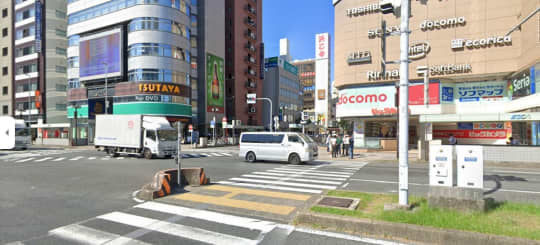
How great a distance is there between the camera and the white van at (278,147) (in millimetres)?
16094

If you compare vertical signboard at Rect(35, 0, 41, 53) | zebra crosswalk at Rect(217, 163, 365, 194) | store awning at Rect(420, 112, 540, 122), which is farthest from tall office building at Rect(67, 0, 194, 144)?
store awning at Rect(420, 112, 540, 122)

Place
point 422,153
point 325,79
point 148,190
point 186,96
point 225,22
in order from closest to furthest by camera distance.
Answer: point 148,190 → point 422,153 → point 186,96 → point 225,22 → point 325,79

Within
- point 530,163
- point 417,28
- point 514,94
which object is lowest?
point 530,163

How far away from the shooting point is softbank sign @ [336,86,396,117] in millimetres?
28106

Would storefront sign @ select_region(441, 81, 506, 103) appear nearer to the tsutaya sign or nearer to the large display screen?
the tsutaya sign

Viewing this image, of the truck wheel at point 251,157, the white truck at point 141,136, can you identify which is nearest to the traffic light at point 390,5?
the truck wheel at point 251,157

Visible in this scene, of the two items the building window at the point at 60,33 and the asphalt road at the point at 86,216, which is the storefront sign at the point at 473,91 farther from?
the building window at the point at 60,33

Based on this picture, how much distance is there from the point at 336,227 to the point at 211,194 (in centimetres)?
417

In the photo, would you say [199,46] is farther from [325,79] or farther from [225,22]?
[325,79]

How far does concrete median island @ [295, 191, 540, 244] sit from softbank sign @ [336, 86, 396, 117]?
2333 centimetres

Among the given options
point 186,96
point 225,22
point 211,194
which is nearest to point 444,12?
point 211,194

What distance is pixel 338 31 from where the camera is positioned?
31047mm

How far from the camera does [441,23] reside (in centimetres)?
2609

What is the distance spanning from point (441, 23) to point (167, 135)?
25.8 m
